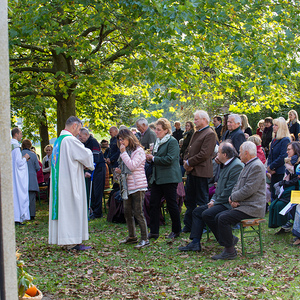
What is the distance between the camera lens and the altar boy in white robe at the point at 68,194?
7.29m

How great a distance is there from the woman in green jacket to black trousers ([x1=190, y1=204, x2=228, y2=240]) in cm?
76

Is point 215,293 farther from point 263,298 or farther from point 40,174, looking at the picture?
point 40,174

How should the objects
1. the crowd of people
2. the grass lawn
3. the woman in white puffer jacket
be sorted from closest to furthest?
1. the grass lawn
2. the crowd of people
3. the woman in white puffer jacket

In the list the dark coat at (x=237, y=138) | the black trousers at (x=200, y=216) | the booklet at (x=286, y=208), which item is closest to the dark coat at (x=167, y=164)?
the black trousers at (x=200, y=216)

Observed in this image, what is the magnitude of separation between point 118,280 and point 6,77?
137 inches

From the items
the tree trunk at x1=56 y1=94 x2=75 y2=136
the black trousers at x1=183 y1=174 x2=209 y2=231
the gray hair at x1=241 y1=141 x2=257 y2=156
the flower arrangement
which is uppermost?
the tree trunk at x1=56 y1=94 x2=75 y2=136

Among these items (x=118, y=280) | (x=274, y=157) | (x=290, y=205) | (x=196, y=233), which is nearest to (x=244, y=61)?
(x=274, y=157)

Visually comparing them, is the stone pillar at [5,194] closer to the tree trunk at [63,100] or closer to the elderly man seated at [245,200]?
the elderly man seated at [245,200]

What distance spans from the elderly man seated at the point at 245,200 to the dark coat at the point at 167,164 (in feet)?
4.73

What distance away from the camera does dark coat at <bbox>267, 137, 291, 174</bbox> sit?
8.77m

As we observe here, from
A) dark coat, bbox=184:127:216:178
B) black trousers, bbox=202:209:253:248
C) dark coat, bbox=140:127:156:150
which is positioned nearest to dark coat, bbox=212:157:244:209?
black trousers, bbox=202:209:253:248

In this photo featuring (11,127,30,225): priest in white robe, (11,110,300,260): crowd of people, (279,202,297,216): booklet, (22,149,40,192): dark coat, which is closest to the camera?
(11,110,300,260): crowd of people

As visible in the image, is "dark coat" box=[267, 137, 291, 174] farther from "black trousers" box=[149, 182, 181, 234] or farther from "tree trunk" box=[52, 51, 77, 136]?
"tree trunk" box=[52, 51, 77, 136]

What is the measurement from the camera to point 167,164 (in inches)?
305
